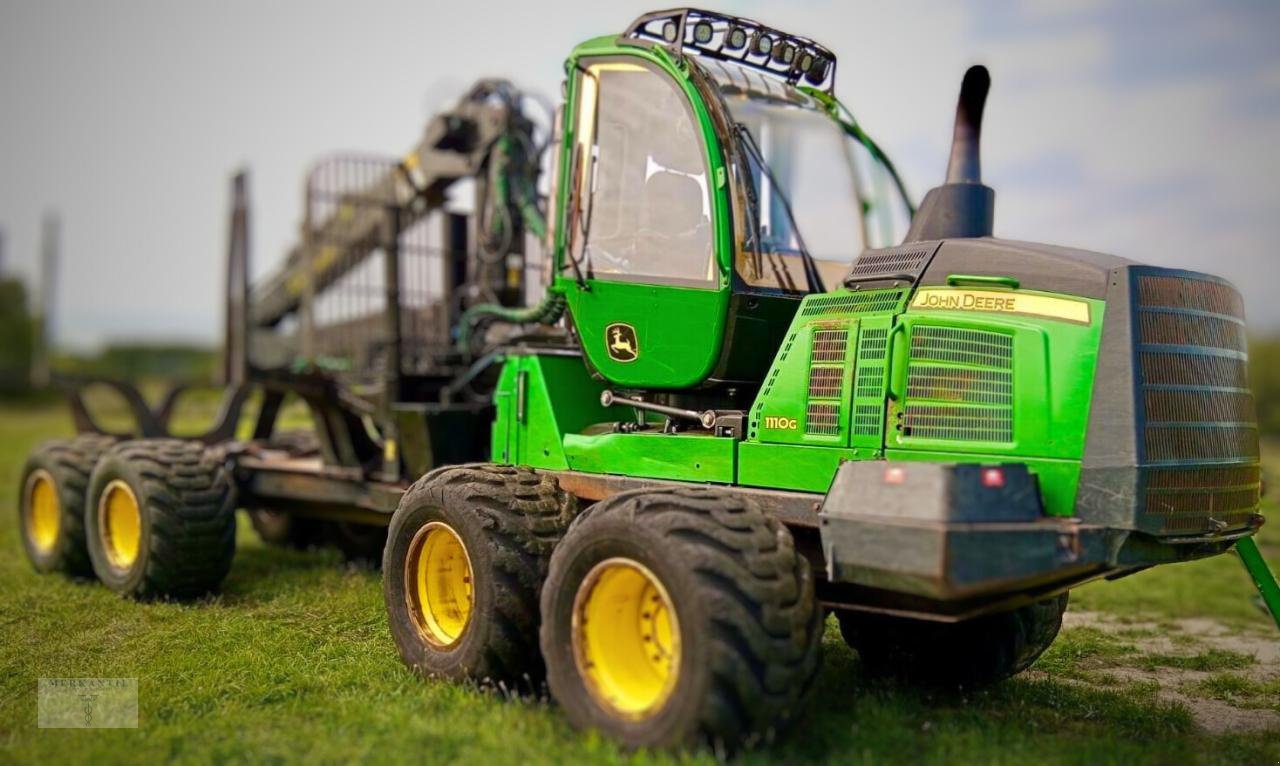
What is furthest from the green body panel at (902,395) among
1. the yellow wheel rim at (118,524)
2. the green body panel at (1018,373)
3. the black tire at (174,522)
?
the yellow wheel rim at (118,524)

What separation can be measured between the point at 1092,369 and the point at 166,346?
50.9 m

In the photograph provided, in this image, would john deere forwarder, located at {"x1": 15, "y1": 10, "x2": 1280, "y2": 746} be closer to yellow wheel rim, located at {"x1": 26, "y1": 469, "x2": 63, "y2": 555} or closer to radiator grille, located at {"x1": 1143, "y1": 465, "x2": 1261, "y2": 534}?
radiator grille, located at {"x1": 1143, "y1": 465, "x2": 1261, "y2": 534}

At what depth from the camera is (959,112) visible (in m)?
6.20

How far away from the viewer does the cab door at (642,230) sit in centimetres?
632

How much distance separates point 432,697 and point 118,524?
15.1 ft

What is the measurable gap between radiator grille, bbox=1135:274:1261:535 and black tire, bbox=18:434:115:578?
26.2 feet

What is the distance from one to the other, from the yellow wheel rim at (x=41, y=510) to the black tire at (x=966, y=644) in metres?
6.91

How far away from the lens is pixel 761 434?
5.91m

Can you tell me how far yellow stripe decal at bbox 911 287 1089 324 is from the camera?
5.28 meters

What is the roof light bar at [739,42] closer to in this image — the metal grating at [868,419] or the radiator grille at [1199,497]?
the metal grating at [868,419]

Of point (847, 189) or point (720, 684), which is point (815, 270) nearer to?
point (847, 189)

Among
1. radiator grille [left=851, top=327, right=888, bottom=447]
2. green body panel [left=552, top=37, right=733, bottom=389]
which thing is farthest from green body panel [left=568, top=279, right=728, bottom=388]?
radiator grille [left=851, top=327, right=888, bottom=447]

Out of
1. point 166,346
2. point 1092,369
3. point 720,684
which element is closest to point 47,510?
point 720,684

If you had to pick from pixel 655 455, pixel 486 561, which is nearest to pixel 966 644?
pixel 655 455
